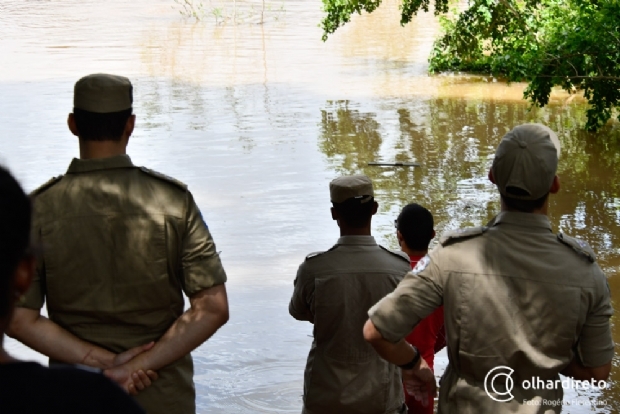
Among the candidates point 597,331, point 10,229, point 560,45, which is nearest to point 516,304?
point 597,331

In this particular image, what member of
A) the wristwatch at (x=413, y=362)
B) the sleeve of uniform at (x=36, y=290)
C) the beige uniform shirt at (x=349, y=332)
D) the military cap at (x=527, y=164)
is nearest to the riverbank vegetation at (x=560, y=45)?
the beige uniform shirt at (x=349, y=332)

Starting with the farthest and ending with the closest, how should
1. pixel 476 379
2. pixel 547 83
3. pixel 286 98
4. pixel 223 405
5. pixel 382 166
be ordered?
pixel 286 98
pixel 382 166
pixel 547 83
pixel 223 405
pixel 476 379

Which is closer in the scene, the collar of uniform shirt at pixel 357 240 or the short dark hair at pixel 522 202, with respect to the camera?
the short dark hair at pixel 522 202

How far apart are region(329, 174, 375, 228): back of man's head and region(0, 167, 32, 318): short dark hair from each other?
7.38 ft

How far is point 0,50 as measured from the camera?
2623cm

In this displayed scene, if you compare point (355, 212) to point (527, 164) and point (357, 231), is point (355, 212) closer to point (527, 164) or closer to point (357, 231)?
point (357, 231)

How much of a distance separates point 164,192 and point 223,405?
10.1 ft

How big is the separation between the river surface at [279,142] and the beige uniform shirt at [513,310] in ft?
4.51

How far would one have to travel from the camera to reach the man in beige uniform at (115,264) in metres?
3.12

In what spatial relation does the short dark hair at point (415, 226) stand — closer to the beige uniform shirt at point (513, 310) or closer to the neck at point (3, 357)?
the beige uniform shirt at point (513, 310)

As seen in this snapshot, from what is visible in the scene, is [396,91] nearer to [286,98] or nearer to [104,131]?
[286,98]

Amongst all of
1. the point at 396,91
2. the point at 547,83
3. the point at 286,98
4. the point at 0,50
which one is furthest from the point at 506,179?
the point at 0,50

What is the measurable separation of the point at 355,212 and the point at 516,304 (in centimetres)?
115

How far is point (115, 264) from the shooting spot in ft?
10.3
